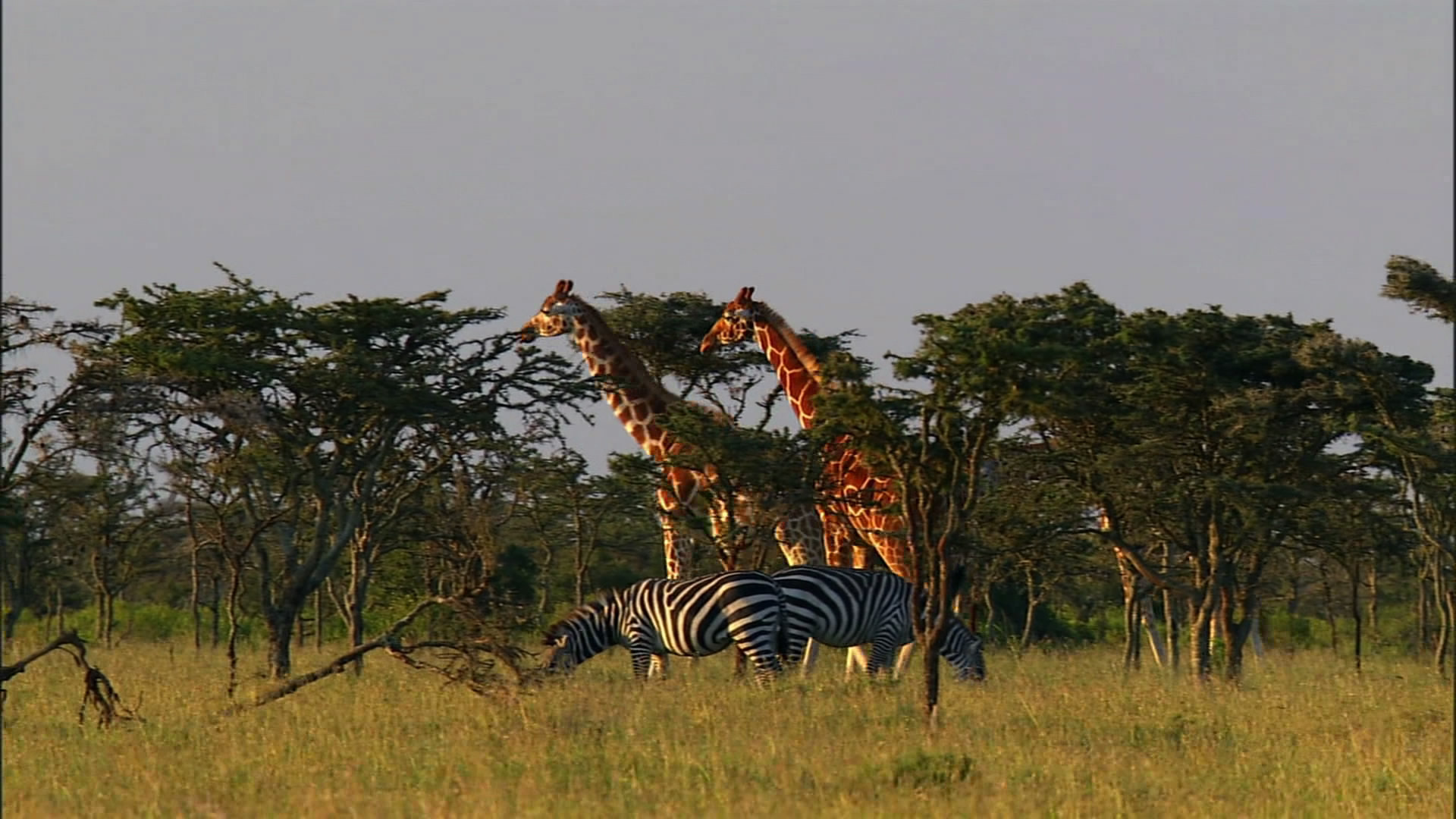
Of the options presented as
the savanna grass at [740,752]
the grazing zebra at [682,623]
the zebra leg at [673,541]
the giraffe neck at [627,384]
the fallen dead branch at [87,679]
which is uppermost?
the giraffe neck at [627,384]

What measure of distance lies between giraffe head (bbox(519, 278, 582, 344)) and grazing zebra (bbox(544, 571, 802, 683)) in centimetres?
583

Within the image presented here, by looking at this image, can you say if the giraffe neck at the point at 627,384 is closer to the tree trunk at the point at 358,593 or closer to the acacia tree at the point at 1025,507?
the tree trunk at the point at 358,593

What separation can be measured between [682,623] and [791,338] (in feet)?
24.2

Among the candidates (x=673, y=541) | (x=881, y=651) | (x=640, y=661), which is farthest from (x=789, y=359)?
(x=640, y=661)

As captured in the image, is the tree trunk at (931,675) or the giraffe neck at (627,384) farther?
the giraffe neck at (627,384)

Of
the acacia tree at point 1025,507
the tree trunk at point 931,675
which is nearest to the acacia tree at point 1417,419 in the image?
the acacia tree at point 1025,507

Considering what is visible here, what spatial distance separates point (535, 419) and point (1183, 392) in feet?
27.1

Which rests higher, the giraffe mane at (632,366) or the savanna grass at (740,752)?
the giraffe mane at (632,366)

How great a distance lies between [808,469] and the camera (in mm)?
23750

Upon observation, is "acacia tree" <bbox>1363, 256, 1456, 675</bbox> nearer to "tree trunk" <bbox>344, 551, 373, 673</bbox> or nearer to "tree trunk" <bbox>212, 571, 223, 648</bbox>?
"tree trunk" <bbox>344, 551, 373, 673</bbox>

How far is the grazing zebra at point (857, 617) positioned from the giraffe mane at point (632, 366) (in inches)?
225

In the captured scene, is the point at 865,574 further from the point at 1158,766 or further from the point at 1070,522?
the point at 1158,766

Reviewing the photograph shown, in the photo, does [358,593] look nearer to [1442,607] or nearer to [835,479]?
[835,479]

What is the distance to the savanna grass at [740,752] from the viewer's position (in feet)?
36.3
